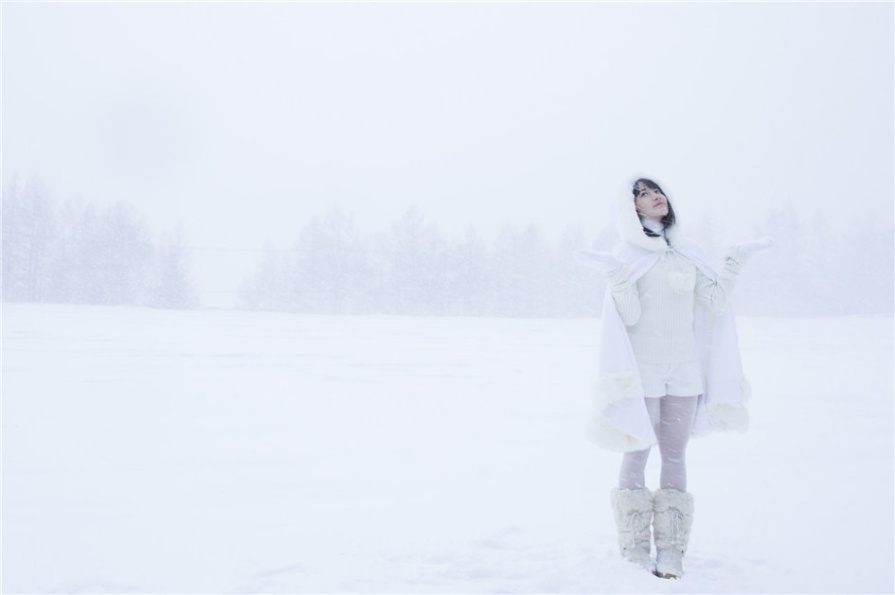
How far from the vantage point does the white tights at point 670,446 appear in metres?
3.10

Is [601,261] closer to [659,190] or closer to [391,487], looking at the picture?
[659,190]

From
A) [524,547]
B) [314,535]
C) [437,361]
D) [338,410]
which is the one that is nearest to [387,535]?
[314,535]

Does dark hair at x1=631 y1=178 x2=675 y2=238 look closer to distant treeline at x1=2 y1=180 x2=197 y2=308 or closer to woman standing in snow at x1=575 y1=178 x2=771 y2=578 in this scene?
woman standing in snow at x1=575 y1=178 x2=771 y2=578

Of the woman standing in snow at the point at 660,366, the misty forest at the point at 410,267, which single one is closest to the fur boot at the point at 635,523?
the woman standing in snow at the point at 660,366

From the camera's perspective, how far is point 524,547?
3387 mm

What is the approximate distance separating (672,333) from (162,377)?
8935 mm

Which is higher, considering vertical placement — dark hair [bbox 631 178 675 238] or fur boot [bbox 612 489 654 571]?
dark hair [bbox 631 178 675 238]

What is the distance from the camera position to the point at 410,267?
55.0 m

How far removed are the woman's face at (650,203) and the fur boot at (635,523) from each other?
151 centimetres

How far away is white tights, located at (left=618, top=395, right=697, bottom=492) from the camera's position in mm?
3100

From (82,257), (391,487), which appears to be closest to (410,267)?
(82,257)

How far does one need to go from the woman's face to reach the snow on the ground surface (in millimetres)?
Result: 1881

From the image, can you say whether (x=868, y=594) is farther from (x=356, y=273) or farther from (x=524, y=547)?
(x=356, y=273)

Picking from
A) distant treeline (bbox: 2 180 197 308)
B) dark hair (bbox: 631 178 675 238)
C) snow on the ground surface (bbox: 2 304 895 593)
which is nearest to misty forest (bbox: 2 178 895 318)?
distant treeline (bbox: 2 180 197 308)
